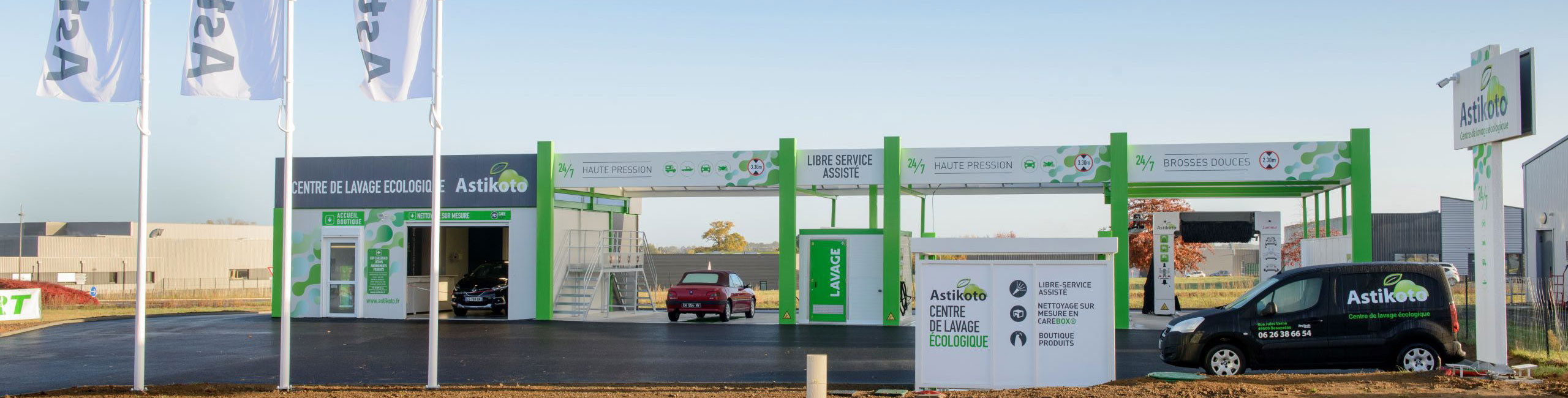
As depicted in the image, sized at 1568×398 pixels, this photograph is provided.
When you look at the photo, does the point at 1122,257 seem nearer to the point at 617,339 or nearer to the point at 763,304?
the point at 617,339

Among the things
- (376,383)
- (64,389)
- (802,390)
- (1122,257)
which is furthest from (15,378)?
(1122,257)

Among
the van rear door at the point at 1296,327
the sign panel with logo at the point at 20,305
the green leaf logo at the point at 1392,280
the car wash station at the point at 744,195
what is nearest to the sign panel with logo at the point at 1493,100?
the green leaf logo at the point at 1392,280

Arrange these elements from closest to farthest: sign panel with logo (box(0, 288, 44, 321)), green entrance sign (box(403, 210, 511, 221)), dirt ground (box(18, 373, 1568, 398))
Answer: dirt ground (box(18, 373, 1568, 398)), green entrance sign (box(403, 210, 511, 221)), sign panel with logo (box(0, 288, 44, 321))

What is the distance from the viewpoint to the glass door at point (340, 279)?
25406 millimetres

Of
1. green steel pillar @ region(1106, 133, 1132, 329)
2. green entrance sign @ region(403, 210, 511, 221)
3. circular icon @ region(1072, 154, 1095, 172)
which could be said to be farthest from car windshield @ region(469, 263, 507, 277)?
green steel pillar @ region(1106, 133, 1132, 329)

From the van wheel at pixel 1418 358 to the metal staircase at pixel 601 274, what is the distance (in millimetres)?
16466

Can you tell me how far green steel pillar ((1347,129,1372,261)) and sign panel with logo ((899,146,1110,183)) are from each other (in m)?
4.48

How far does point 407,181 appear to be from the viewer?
82.4 ft

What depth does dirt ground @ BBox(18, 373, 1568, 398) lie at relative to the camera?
979 centimetres

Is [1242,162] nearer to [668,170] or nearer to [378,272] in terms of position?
[668,170]

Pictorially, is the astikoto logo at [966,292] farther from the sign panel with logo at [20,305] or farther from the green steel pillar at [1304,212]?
the sign panel with logo at [20,305]

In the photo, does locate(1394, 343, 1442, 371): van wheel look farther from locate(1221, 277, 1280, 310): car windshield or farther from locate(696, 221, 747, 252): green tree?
locate(696, 221, 747, 252): green tree

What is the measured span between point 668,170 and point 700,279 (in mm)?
2543

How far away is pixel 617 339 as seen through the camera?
61.2 ft
